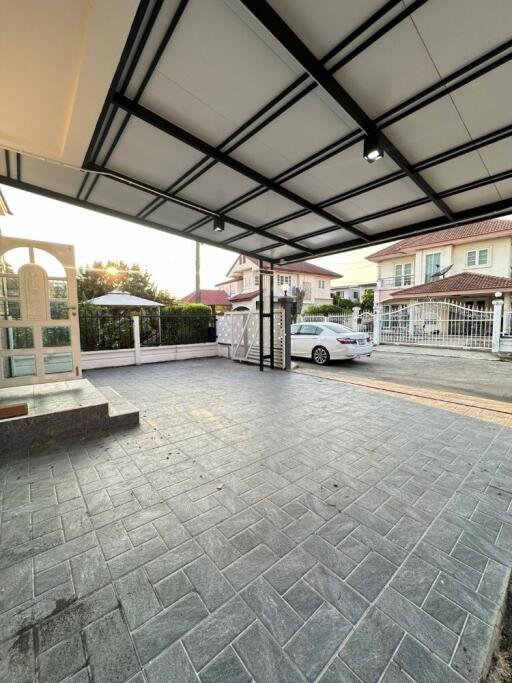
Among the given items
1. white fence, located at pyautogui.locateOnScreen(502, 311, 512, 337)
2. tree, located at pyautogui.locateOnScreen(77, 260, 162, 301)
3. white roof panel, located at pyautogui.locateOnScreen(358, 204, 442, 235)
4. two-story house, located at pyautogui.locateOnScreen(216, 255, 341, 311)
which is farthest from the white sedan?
two-story house, located at pyautogui.locateOnScreen(216, 255, 341, 311)

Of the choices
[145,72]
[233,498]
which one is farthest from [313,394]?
[145,72]

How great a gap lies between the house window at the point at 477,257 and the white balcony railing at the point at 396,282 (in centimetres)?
321

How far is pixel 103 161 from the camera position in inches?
161

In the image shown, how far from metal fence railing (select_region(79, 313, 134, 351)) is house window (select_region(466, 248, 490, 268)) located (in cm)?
1973

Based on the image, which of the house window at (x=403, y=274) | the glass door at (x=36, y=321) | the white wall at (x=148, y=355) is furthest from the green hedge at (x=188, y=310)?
the house window at (x=403, y=274)

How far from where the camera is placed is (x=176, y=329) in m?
9.95

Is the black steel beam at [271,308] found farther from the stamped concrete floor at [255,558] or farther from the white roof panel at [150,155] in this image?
the stamped concrete floor at [255,558]

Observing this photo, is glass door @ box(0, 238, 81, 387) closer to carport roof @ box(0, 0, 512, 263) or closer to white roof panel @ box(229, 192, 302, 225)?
carport roof @ box(0, 0, 512, 263)

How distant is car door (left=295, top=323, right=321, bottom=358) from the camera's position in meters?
9.16

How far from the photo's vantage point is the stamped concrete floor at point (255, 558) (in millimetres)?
1237

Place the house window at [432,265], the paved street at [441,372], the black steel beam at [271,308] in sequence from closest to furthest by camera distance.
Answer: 1. the paved street at [441,372]
2. the black steel beam at [271,308]
3. the house window at [432,265]

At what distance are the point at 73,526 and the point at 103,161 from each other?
14.6ft

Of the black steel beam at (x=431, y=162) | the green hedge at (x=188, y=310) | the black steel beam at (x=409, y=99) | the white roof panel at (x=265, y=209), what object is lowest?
the green hedge at (x=188, y=310)

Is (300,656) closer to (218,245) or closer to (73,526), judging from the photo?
(73,526)
